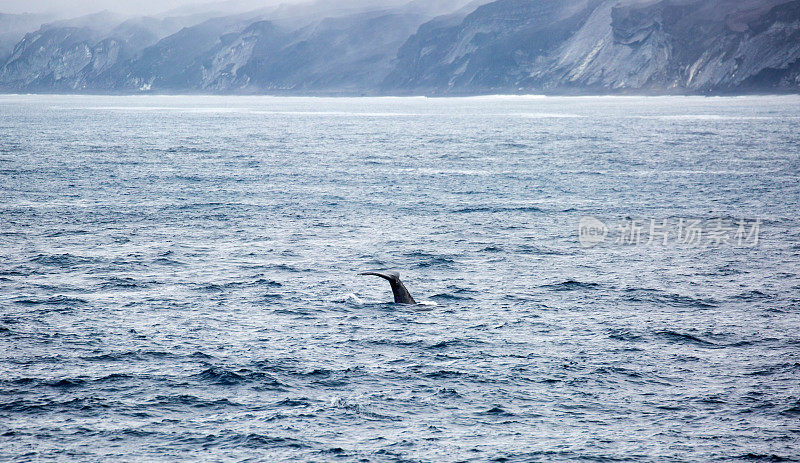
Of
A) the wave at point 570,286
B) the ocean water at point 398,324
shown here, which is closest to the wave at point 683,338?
the ocean water at point 398,324

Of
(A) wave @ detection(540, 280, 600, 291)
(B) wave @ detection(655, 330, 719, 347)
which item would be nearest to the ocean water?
(B) wave @ detection(655, 330, 719, 347)

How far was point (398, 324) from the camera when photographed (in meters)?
27.3

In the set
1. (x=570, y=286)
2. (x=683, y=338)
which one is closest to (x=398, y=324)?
(x=570, y=286)

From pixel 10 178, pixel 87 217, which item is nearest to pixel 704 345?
pixel 87 217

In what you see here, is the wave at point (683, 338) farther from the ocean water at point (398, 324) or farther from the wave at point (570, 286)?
the wave at point (570, 286)

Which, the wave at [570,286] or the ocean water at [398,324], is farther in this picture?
the wave at [570,286]

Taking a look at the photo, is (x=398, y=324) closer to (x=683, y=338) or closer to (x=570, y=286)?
(x=570, y=286)

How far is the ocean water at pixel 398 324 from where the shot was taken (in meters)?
18.4

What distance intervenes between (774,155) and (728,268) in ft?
202

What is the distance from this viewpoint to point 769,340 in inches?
1000

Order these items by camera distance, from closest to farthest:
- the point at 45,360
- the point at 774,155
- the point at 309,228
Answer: the point at 45,360, the point at 309,228, the point at 774,155

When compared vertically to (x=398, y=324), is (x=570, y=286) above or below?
above

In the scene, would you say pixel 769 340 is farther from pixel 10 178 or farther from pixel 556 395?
pixel 10 178

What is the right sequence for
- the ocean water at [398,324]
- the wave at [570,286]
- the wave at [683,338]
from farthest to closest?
the wave at [570,286]
the wave at [683,338]
the ocean water at [398,324]
